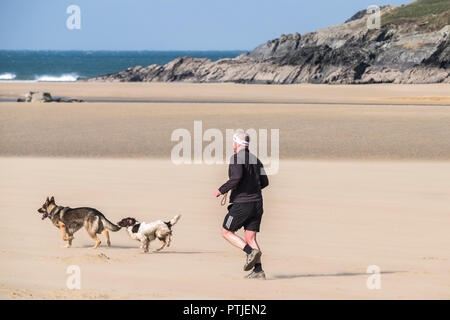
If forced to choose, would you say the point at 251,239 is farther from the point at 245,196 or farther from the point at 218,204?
the point at 218,204

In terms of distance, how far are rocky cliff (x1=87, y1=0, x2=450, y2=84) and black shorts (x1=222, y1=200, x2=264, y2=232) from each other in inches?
2478

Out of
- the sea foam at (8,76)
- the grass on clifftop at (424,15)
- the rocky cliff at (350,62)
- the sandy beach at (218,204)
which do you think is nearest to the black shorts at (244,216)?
the sandy beach at (218,204)

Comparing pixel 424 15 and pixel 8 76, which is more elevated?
pixel 424 15

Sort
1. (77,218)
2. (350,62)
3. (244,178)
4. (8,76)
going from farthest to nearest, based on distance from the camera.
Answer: (8,76), (350,62), (77,218), (244,178)

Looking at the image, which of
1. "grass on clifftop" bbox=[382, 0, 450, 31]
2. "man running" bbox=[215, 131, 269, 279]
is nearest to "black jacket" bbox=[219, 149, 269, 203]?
"man running" bbox=[215, 131, 269, 279]

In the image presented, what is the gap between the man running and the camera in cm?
1012

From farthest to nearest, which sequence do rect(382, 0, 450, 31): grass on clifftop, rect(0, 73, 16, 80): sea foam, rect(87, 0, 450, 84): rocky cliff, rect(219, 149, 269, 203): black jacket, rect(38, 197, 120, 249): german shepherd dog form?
rect(0, 73, 16, 80): sea foam → rect(382, 0, 450, 31): grass on clifftop → rect(87, 0, 450, 84): rocky cliff → rect(38, 197, 120, 249): german shepherd dog → rect(219, 149, 269, 203): black jacket

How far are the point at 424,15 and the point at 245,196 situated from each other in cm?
9724

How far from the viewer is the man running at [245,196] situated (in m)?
10.1

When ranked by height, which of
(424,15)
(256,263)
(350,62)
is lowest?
(256,263)

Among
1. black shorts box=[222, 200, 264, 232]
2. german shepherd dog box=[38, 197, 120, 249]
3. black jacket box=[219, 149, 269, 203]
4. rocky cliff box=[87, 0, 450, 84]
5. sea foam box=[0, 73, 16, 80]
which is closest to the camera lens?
black jacket box=[219, 149, 269, 203]

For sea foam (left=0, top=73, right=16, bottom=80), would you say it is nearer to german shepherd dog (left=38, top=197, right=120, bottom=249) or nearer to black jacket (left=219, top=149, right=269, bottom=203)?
german shepherd dog (left=38, top=197, right=120, bottom=249)

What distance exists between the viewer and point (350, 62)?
81.7 m

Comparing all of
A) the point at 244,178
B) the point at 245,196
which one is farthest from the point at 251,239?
the point at 244,178
